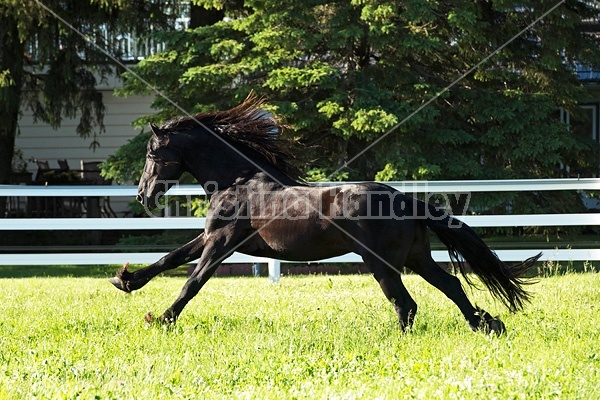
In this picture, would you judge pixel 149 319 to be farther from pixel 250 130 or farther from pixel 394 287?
pixel 394 287

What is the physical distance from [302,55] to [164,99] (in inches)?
97.4

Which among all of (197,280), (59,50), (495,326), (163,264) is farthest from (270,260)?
(59,50)

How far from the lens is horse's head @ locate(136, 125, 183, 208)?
706 cm

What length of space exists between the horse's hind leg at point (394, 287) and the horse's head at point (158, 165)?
6.61ft

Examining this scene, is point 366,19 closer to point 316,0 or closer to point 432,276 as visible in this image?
point 316,0

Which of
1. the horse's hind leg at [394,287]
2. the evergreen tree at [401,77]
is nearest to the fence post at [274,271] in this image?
the evergreen tree at [401,77]

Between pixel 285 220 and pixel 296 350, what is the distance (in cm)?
131

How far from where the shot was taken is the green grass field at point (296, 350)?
173 inches

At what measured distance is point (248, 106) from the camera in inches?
302

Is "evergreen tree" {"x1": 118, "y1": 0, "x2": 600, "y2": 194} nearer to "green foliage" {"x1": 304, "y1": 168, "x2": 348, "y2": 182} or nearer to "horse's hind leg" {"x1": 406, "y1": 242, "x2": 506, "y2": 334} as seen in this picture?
"green foliage" {"x1": 304, "y1": 168, "x2": 348, "y2": 182}

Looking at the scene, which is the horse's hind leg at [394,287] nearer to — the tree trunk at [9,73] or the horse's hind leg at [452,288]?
the horse's hind leg at [452,288]

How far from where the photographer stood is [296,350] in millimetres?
5555

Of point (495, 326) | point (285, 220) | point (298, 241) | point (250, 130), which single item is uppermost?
point (250, 130)

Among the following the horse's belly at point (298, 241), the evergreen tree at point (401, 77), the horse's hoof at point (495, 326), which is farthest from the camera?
the evergreen tree at point (401, 77)
